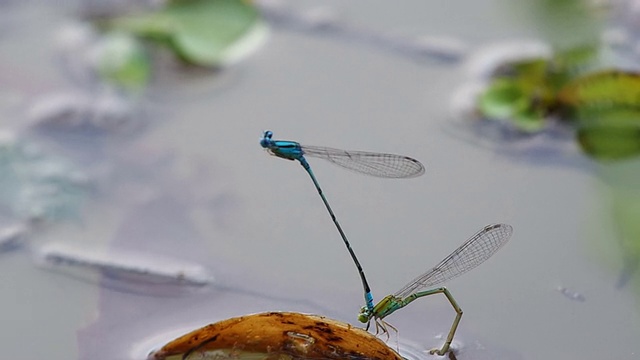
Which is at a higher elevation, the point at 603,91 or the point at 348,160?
the point at 603,91

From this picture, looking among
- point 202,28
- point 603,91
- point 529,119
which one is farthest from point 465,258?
point 202,28

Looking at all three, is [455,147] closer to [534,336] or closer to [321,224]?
[321,224]

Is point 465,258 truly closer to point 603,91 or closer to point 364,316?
point 364,316

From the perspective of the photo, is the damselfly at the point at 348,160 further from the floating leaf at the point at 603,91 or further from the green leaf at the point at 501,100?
the floating leaf at the point at 603,91

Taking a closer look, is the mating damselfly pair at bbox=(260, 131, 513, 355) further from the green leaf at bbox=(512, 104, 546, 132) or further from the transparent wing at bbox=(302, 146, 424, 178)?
A: the green leaf at bbox=(512, 104, 546, 132)

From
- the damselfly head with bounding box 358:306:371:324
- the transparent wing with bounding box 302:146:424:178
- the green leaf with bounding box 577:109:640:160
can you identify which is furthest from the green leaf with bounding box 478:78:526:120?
the damselfly head with bounding box 358:306:371:324

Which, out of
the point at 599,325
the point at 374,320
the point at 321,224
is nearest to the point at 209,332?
the point at 374,320

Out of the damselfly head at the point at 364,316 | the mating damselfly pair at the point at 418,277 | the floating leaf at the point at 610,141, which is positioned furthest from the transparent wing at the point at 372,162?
the floating leaf at the point at 610,141
